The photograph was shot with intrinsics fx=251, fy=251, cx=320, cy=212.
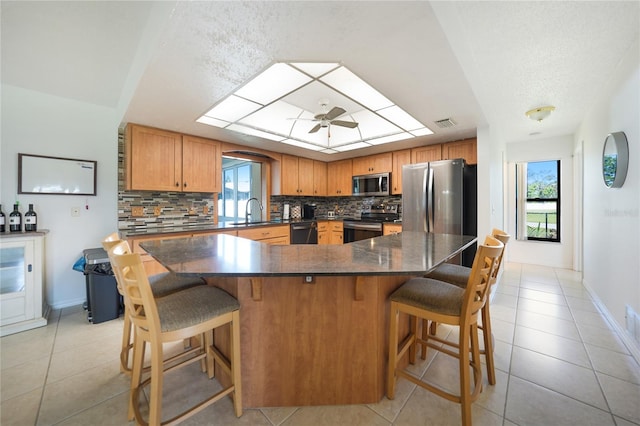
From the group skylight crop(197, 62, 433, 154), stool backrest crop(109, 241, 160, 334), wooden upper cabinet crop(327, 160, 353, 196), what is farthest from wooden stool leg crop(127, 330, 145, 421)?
wooden upper cabinet crop(327, 160, 353, 196)

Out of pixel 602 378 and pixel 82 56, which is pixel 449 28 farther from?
pixel 82 56

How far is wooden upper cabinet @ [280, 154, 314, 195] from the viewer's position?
4.67m

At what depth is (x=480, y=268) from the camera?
1.29 meters

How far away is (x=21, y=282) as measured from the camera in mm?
2383

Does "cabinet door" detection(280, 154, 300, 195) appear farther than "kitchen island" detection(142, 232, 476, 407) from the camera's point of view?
Yes

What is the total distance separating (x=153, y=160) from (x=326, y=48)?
8.67 feet

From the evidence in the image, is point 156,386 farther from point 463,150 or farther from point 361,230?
point 463,150

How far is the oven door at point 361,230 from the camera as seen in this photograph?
4.27 meters

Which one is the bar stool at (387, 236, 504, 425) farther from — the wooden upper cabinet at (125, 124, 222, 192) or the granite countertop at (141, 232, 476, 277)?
the wooden upper cabinet at (125, 124, 222, 192)

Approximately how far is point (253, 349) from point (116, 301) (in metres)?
2.09

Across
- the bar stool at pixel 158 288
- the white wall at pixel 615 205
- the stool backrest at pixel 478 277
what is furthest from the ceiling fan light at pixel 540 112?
the bar stool at pixel 158 288

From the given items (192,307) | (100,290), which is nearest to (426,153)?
(192,307)

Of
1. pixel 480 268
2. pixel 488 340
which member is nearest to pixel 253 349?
pixel 480 268

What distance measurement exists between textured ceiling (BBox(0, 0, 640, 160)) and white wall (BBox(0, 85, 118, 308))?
0.23 m
